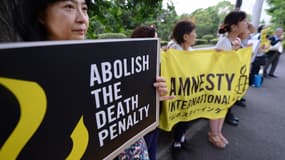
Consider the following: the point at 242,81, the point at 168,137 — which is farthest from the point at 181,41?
the point at 168,137

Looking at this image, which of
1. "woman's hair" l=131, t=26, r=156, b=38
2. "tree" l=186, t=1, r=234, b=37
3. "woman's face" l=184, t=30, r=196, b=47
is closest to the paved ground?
"woman's face" l=184, t=30, r=196, b=47

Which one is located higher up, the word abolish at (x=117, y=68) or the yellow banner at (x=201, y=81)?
the word abolish at (x=117, y=68)

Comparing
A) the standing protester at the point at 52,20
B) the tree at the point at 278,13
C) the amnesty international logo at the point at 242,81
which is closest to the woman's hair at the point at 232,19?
the amnesty international logo at the point at 242,81

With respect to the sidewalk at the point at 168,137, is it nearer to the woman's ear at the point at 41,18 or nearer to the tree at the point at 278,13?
the woman's ear at the point at 41,18

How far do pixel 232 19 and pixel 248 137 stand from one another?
1.68m

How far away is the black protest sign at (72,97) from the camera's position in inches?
15.8

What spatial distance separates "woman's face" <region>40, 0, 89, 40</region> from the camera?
2.15 ft

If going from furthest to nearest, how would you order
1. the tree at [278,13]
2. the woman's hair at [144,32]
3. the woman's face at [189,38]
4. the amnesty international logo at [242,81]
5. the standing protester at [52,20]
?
the tree at [278,13], the woman's face at [189,38], the amnesty international logo at [242,81], the woman's hair at [144,32], the standing protester at [52,20]

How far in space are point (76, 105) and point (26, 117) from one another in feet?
0.44

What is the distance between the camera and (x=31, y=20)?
0.69 meters

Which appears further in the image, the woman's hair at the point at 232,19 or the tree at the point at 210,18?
the tree at the point at 210,18

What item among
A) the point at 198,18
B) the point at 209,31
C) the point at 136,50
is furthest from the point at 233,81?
the point at 198,18

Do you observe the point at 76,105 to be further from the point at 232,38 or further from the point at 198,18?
the point at 198,18

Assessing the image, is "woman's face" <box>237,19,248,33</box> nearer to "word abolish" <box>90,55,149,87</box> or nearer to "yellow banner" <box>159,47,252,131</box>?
"yellow banner" <box>159,47,252,131</box>
